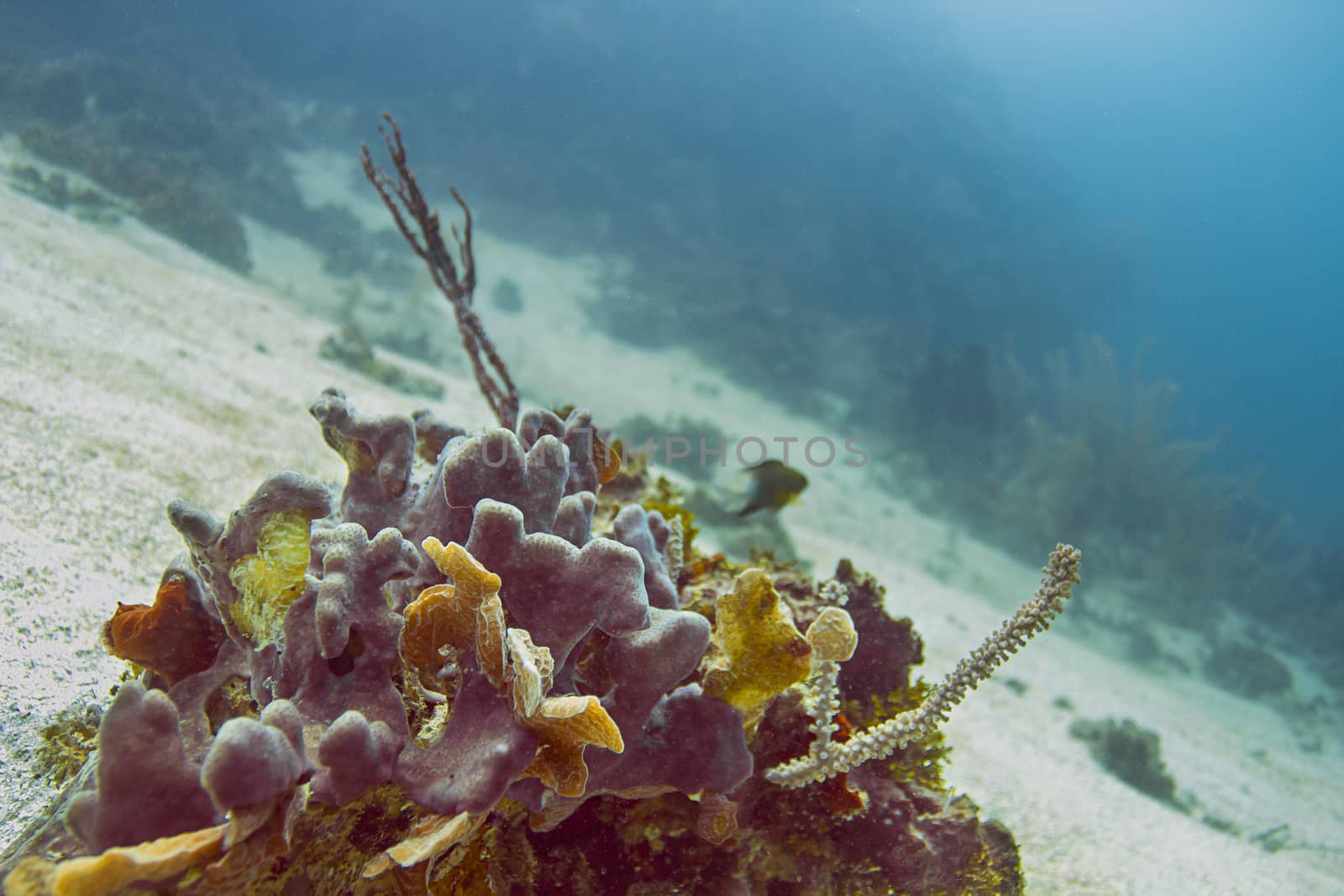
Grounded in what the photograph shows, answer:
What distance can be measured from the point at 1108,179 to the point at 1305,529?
38191mm

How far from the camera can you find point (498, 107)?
26000 millimetres

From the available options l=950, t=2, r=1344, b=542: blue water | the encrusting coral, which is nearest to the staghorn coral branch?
the encrusting coral

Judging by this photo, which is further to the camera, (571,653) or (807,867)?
(807,867)

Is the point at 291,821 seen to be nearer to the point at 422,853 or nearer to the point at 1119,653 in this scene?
the point at 422,853

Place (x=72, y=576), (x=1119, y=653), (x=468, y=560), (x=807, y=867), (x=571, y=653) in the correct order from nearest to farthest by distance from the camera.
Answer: (x=468, y=560) → (x=571, y=653) → (x=807, y=867) → (x=72, y=576) → (x=1119, y=653)

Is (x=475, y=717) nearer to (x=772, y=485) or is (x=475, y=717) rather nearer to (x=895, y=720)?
(x=895, y=720)

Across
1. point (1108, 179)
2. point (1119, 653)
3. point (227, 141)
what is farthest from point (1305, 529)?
point (227, 141)

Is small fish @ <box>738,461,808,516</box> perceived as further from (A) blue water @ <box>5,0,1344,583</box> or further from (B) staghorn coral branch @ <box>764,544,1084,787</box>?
(A) blue water @ <box>5,0,1344,583</box>

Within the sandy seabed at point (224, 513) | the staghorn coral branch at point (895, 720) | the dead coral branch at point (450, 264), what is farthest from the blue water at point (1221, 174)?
the staghorn coral branch at point (895, 720)

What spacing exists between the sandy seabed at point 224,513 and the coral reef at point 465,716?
2.67 ft

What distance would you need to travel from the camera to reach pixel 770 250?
77.9 feet

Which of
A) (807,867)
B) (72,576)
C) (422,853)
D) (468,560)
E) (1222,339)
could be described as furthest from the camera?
(1222,339)

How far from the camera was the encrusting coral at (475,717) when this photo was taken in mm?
1054

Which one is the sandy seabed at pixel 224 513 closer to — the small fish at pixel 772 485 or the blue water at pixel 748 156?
the small fish at pixel 772 485
